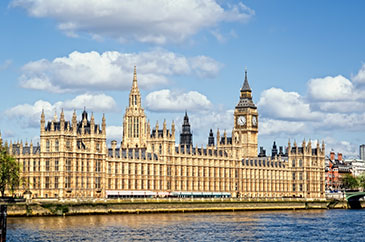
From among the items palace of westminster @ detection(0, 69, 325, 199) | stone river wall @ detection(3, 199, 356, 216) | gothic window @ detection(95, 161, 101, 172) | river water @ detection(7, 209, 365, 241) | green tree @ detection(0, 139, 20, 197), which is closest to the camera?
river water @ detection(7, 209, 365, 241)

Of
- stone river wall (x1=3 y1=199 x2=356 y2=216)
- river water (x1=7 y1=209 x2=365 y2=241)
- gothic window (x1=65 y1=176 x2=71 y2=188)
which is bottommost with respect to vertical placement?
river water (x1=7 y1=209 x2=365 y2=241)

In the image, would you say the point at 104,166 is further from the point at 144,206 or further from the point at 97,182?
the point at 144,206

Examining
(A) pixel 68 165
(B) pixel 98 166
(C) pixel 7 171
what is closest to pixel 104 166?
(B) pixel 98 166

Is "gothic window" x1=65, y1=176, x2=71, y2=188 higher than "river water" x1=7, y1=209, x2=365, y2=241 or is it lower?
Answer: higher

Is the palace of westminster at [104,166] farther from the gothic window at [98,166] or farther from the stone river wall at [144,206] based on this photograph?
the stone river wall at [144,206]

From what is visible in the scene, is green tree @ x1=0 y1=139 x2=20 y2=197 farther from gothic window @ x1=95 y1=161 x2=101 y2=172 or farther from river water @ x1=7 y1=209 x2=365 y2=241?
gothic window @ x1=95 y1=161 x2=101 y2=172

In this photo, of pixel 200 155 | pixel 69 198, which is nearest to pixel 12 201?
pixel 69 198

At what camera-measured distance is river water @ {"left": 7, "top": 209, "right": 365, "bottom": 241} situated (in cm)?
9744

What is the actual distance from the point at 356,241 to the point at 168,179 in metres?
83.6

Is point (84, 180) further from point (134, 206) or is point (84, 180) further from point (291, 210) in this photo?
point (291, 210)

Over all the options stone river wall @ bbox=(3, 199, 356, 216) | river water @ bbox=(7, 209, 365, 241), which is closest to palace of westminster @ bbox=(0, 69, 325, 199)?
stone river wall @ bbox=(3, 199, 356, 216)

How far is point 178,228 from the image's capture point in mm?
110250

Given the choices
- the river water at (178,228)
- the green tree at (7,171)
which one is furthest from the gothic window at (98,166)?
the green tree at (7,171)

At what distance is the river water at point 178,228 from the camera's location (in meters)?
97.4
